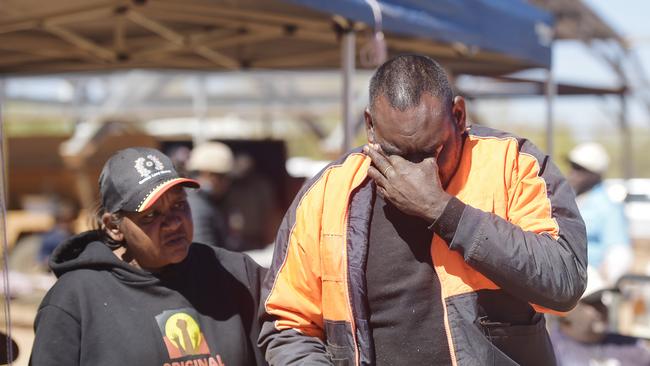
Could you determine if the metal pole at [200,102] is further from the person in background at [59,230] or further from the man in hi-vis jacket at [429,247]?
the man in hi-vis jacket at [429,247]

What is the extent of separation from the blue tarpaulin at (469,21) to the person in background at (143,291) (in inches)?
61.1

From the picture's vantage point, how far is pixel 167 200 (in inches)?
87.7

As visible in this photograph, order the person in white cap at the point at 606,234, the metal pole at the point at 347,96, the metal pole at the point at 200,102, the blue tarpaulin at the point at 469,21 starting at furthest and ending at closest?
the metal pole at the point at 200,102 < the person in white cap at the point at 606,234 < the metal pole at the point at 347,96 < the blue tarpaulin at the point at 469,21

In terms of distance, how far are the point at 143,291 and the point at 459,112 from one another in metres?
0.97

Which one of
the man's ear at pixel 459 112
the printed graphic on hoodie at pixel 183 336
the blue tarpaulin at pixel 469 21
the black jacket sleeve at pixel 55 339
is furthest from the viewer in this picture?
the blue tarpaulin at pixel 469 21

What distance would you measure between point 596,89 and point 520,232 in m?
7.58

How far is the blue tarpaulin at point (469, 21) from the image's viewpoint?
4.05 metres

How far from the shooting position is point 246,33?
19.3 ft

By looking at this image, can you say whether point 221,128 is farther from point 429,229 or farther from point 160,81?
point 429,229

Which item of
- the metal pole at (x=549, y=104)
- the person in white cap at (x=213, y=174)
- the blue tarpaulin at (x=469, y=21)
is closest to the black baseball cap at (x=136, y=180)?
the blue tarpaulin at (x=469, y=21)

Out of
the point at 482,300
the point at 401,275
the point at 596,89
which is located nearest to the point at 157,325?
the point at 401,275

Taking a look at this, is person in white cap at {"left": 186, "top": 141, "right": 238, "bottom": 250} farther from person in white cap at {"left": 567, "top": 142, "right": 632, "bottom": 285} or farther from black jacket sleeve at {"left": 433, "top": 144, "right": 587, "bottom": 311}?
black jacket sleeve at {"left": 433, "top": 144, "right": 587, "bottom": 311}

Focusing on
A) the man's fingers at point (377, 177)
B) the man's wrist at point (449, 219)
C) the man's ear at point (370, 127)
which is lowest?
the man's wrist at point (449, 219)

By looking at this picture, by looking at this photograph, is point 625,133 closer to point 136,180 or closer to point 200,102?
point 200,102
